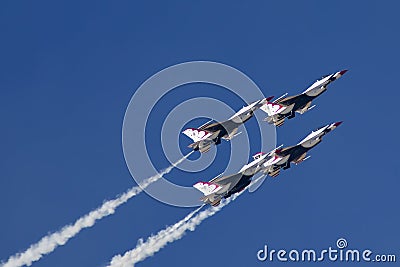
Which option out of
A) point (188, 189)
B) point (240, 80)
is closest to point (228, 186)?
point (188, 189)

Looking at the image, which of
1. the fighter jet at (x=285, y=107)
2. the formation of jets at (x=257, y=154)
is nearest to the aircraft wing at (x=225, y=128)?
the formation of jets at (x=257, y=154)

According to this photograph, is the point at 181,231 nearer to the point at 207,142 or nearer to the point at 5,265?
the point at 207,142

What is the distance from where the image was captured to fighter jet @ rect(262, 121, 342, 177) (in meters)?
193

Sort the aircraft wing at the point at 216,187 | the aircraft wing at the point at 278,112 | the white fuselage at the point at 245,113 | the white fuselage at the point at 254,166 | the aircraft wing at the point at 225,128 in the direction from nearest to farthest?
1. the aircraft wing at the point at 216,187
2. the white fuselage at the point at 254,166
3. the aircraft wing at the point at 225,128
4. the aircraft wing at the point at 278,112
5. the white fuselage at the point at 245,113

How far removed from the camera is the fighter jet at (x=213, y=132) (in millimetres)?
194000

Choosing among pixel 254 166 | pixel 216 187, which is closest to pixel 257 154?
pixel 254 166

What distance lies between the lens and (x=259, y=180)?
197 meters

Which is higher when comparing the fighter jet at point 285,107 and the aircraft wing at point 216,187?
the fighter jet at point 285,107

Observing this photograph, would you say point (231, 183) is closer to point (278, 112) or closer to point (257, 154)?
point (257, 154)

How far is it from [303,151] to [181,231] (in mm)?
22434

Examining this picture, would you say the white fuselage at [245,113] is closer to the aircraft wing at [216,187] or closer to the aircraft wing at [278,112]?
the aircraft wing at [278,112]

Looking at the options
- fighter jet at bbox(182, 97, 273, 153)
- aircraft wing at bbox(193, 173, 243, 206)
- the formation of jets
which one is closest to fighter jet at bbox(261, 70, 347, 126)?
the formation of jets

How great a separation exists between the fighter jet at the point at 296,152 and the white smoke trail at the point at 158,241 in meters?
6.40

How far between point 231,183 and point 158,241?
15022 millimetres
